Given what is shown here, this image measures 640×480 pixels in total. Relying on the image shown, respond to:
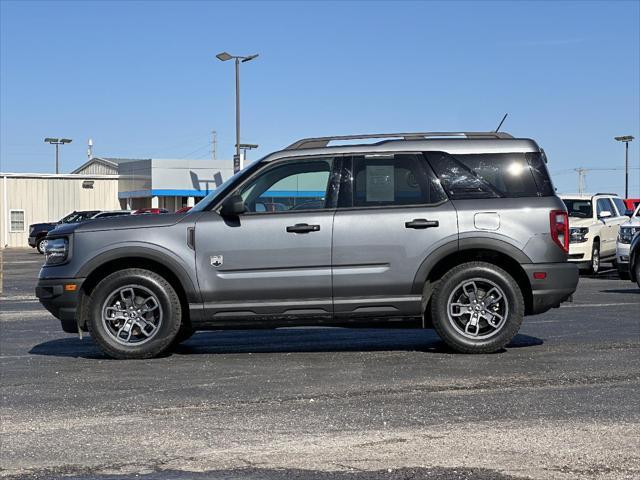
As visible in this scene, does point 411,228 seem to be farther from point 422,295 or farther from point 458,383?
point 458,383

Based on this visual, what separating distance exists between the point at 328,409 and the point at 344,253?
2.55m

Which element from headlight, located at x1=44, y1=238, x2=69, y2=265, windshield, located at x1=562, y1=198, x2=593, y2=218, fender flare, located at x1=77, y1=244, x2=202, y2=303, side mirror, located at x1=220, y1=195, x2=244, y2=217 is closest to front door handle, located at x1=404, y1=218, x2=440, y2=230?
side mirror, located at x1=220, y1=195, x2=244, y2=217

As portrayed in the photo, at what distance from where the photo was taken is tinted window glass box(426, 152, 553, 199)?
8.99m

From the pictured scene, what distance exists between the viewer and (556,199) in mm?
8977

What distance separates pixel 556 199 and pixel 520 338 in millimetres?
1764

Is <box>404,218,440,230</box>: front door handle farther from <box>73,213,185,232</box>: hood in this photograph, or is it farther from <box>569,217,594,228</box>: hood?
<box>569,217,594,228</box>: hood

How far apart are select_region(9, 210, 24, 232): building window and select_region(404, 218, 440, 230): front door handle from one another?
51554 mm

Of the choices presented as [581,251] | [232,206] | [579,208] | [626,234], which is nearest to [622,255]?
[626,234]

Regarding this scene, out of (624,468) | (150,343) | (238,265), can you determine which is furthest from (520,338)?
(624,468)

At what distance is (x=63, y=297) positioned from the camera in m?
8.99

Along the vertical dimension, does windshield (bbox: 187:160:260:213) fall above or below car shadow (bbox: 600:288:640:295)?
above

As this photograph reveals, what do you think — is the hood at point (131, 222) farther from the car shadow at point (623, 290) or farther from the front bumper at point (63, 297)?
the car shadow at point (623, 290)

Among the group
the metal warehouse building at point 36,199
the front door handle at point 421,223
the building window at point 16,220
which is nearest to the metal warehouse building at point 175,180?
the metal warehouse building at point 36,199

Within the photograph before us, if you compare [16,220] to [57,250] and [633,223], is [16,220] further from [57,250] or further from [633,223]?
[57,250]
